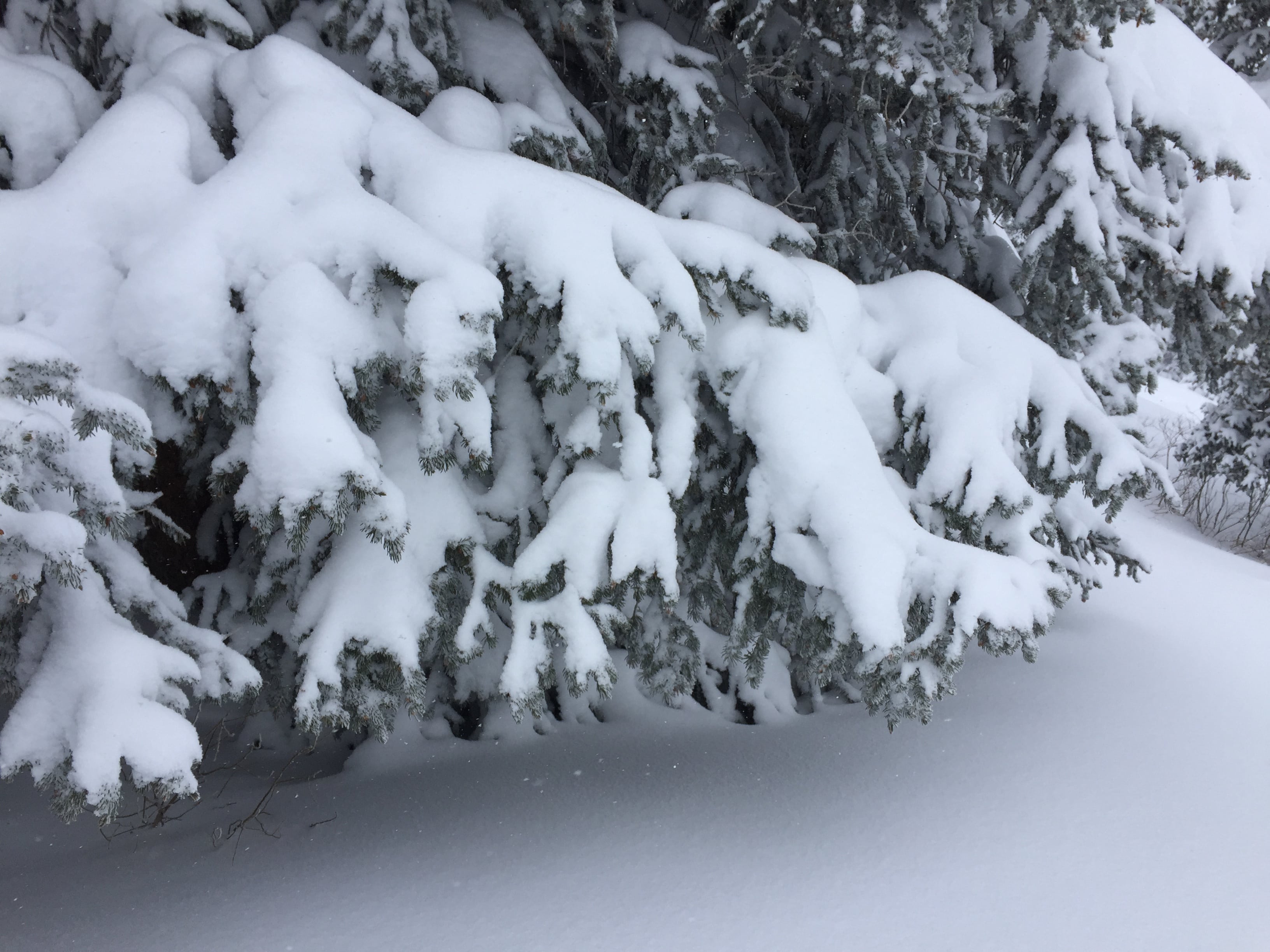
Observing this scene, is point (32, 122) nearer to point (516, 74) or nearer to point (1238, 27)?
point (516, 74)

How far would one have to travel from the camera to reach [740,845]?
289cm

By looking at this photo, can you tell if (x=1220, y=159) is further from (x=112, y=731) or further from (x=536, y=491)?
(x=112, y=731)

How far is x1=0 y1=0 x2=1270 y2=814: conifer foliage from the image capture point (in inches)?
80.5

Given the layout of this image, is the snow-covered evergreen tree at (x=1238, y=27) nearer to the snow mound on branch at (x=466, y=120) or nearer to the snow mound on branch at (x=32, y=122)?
the snow mound on branch at (x=466, y=120)

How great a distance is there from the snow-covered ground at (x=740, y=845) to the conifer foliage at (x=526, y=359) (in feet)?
1.48

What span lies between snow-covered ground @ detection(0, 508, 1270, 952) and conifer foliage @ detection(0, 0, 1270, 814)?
0.45 meters

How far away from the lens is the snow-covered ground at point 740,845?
2473 millimetres

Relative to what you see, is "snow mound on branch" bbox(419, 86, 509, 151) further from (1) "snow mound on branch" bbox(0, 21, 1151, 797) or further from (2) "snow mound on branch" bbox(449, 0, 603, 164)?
(2) "snow mound on branch" bbox(449, 0, 603, 164)

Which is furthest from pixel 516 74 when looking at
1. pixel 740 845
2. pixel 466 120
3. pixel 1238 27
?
pixel 1238 27

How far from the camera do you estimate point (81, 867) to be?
2.94 metres

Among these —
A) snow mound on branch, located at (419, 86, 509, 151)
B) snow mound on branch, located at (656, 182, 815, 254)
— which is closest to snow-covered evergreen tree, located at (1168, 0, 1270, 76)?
snow mound on branch, located at (656, 182, 815, 254)

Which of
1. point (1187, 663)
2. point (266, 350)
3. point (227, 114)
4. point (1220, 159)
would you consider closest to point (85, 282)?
point (266, 350)

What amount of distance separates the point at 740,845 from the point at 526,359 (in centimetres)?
190

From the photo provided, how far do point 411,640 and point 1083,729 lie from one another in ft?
10.1
